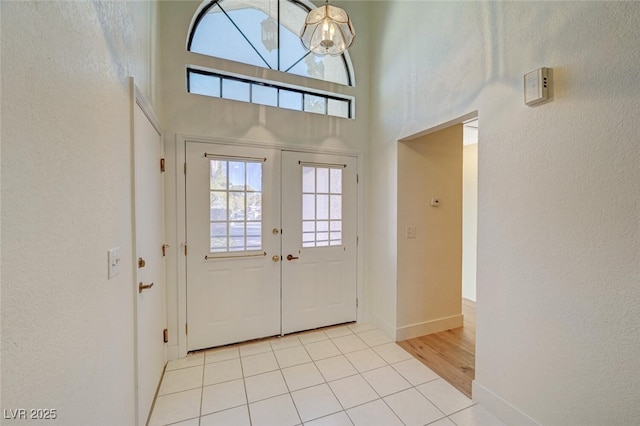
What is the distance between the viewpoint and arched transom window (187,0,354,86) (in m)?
2.65

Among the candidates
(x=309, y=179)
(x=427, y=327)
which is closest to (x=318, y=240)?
(x=309, y=179)

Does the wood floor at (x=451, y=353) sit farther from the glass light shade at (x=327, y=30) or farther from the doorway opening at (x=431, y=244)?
the glass light shade at (x=327, y=30)

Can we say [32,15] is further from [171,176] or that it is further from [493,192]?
[493,192]

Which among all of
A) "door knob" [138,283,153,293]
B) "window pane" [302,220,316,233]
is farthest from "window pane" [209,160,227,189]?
"door knob" [138,283,153,293]

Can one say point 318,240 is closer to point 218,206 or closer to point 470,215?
point 218,206

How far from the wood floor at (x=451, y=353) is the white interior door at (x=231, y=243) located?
4.92 ft

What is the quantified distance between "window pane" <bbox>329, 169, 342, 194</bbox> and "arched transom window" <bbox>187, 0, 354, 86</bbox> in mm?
1151

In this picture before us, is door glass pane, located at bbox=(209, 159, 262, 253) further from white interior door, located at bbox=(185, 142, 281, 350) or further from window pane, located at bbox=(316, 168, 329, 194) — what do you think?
window pane, located at bbox=(316, 168, 329, 194)

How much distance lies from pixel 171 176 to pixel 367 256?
7.63 ft

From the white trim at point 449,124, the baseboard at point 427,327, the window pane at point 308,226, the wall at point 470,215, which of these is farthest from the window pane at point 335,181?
the wall at point 470,215

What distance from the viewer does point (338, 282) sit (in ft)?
10.1

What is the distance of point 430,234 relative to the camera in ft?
9.52

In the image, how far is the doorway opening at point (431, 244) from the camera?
2.76 meters

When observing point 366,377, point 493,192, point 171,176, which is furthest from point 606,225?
point 171,176
